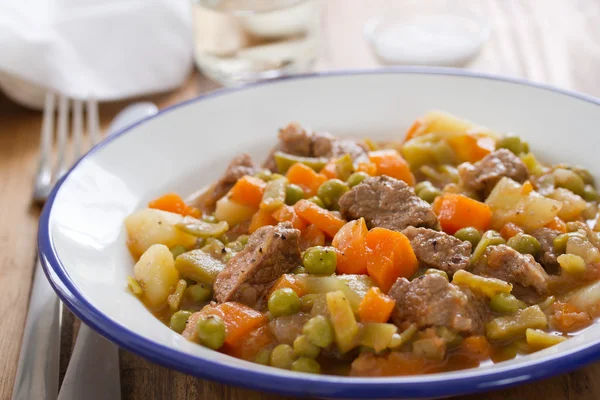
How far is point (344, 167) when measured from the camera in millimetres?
4625

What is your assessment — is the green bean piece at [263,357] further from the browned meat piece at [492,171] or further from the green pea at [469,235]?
the browned meat piece at [492,171]

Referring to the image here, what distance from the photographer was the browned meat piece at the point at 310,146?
16.1 ft

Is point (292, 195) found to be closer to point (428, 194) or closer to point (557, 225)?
point (428, 194)

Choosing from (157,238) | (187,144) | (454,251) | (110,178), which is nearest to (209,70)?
(187,144)

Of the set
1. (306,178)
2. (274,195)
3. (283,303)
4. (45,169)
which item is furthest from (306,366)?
(45,169)

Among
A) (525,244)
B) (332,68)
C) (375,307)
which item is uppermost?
(525,244)

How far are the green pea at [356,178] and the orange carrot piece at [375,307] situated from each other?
1.17m

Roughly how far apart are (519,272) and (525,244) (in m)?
0.29

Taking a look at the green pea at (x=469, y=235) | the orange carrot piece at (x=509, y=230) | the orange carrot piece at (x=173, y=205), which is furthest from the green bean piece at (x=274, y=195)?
the orange carrot piece at (x=509, y=230)

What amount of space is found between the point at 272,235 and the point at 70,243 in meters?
1.11

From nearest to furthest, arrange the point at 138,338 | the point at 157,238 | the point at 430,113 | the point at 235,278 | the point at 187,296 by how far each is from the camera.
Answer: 1. the point at 138,338
2. the point at 235,278
3. the point at 187,296
4. the point at 157,238
5. the point at 430,113

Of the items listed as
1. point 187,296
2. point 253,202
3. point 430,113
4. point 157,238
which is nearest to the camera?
point 187,296

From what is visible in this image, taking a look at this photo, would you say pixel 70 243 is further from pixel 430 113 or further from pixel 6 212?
pixel 430 113

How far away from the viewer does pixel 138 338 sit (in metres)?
2.99
